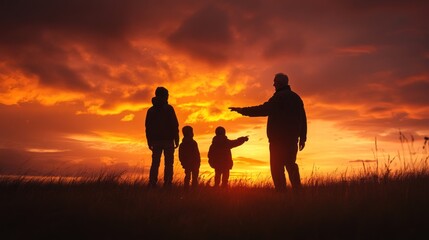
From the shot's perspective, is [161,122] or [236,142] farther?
[236,142]

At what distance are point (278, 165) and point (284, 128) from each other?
77cm

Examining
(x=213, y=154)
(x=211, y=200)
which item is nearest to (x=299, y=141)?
(x=211, y=200)

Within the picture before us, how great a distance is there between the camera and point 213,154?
13.0 m

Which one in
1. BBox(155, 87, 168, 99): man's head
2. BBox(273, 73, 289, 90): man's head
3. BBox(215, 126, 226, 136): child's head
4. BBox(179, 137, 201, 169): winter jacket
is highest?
BBox(155, 87, 168, 99): man's head

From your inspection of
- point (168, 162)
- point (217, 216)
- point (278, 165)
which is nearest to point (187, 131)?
point (168, 162)

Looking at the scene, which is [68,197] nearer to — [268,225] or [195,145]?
[268,225]

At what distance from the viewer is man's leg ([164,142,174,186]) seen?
10.9 meters

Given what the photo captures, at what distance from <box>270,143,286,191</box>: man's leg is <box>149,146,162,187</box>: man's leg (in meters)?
3.11

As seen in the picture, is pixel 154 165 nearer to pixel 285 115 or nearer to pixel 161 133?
Result: pixel 161 133

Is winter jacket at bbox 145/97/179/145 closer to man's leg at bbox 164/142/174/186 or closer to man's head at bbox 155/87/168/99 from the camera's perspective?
man's head at bbox 155/87/168/99

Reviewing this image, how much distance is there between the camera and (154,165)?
35.9 ft

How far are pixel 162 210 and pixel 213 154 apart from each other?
6139mm

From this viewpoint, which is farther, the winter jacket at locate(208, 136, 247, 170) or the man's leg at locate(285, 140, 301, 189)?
the winter jacket at locate(208, 136, 247, 170)

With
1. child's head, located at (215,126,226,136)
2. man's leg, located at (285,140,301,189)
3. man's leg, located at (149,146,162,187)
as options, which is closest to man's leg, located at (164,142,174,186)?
man's leg, located at (149,146,162,187)
